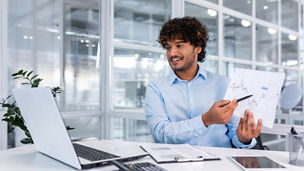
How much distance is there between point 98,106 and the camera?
136 inches

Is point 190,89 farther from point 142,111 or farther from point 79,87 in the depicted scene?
point 79,87

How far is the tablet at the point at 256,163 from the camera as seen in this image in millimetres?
973

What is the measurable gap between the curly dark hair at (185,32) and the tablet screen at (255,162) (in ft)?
3.07

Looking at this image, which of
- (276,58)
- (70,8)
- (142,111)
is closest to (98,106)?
(142,111)

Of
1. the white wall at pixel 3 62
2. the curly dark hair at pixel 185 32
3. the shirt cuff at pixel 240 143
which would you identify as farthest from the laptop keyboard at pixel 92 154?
the white wall at pixel 3 62

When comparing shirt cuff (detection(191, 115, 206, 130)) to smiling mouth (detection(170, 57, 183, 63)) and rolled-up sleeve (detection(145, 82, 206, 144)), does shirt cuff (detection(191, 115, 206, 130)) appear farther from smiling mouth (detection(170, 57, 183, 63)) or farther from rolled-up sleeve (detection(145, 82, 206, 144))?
smiling mouth (detection(170, 57, 183, 63))

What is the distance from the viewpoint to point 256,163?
1027 mm

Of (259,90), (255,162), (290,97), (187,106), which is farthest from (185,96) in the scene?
(290,97)

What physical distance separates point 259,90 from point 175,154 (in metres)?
0.41

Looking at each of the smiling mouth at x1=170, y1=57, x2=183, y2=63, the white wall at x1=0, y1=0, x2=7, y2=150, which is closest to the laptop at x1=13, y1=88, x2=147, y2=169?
the smiling mouth at x1=170, y1=57, x2=183, y2=63

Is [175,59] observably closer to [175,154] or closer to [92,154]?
[175,154]

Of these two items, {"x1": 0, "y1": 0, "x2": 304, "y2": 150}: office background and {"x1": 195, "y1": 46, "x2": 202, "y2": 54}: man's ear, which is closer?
{"x1": 195, "y1": 46, "x2": 202, "y2": 54}: man's ear

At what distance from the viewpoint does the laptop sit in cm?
91

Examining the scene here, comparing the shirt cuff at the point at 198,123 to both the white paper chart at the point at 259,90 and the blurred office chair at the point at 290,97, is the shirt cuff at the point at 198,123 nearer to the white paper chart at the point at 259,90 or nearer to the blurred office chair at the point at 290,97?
the white paper chart at the point at 259,90
